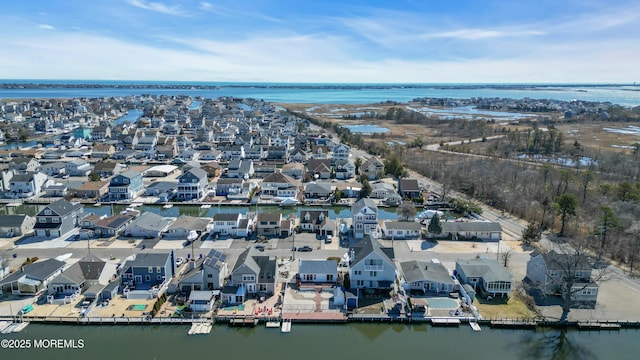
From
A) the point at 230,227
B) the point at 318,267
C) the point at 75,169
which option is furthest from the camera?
the point at 75,169

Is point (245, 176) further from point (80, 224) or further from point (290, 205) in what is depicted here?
point (80, 224)

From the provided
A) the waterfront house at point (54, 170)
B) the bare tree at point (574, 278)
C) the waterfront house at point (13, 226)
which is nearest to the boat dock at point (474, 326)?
the bare tree at point (574, 278)

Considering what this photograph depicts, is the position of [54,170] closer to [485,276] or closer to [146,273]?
[146,273]

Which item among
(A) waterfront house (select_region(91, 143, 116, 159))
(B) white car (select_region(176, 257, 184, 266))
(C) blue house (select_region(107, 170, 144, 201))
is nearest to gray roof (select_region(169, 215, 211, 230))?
(B) white car (select_region(176, 257, 184, 266))

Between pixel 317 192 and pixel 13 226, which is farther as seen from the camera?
pixel 317 192

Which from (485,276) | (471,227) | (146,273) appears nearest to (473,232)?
(471,227)

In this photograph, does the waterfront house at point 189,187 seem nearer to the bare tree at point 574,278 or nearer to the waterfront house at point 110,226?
the waterfront house at point 110,226

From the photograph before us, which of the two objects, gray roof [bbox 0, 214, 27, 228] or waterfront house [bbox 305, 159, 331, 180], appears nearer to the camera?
gray roof [bbox 0, 214, 27, 228]

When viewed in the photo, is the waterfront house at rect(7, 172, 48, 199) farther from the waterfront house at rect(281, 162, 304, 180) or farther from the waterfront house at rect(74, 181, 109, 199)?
the waterfront house at rect(281, 162, 304, 180)
